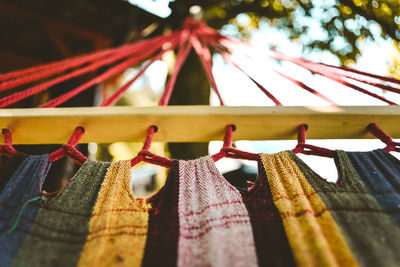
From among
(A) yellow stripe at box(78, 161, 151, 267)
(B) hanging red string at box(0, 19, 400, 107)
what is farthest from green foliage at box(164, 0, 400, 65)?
(A) yellow stripe at box(78, 161, 151, 267)

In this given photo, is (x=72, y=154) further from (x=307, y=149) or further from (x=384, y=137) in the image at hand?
(x=384, y=137)

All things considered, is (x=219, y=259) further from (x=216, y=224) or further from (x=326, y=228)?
(x=326, y=228)

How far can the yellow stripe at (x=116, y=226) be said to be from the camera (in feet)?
1.51

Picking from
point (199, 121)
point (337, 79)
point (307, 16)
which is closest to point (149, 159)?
point (199, 121)

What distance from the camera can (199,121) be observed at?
75 cm

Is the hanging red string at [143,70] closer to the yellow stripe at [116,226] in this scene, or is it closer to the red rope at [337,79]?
the red rope at [337,79]

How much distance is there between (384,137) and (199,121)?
462mm

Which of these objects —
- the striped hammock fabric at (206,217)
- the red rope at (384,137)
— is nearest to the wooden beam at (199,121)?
the red rope at (384,137)

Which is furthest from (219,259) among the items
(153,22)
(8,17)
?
(8,17)

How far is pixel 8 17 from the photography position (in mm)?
2873

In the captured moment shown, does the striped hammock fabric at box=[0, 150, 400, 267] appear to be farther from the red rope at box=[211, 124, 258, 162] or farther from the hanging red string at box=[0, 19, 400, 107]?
the hanging red string at box=[0, 19, 400, 107]

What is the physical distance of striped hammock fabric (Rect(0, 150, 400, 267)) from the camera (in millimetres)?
460

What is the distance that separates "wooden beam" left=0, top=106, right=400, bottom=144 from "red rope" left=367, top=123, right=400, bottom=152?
2 cm

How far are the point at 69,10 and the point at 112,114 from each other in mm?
2532
